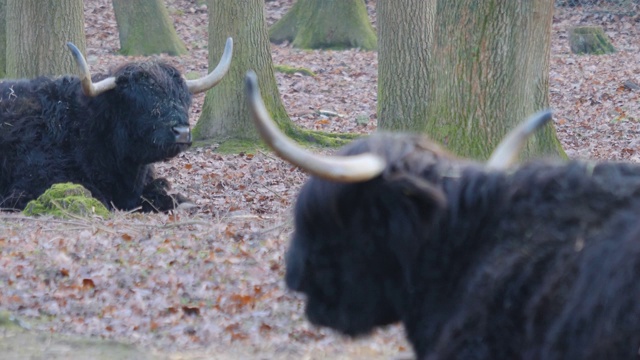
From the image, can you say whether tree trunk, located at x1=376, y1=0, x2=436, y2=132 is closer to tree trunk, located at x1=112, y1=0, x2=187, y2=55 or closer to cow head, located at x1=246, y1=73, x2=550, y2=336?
cow head, located at x1=246, y1=73, x2=550, y2=336

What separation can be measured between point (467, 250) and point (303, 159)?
85 cm

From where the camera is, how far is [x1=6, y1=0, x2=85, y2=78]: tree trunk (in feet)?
41.7

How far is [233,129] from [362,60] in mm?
8821

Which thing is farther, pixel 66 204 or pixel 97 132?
pixel 97 132

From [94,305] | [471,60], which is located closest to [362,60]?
[471,60]

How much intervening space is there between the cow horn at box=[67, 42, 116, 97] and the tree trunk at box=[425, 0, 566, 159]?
3.99 meters

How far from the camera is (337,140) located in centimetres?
1404

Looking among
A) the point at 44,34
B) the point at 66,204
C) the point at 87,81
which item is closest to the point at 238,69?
the point at 44,34

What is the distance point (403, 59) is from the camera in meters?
12.8

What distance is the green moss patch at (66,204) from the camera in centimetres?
956

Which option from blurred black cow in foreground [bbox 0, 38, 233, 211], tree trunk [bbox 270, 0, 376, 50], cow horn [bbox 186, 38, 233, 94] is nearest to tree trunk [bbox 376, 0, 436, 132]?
cow horn [bbox 186, 38, 233, 94]

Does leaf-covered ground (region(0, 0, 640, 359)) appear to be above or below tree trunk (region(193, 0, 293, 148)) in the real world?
below

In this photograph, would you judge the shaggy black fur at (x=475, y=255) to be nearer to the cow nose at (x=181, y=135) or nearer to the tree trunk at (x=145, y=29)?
the cow nose at (x=181, y=135)

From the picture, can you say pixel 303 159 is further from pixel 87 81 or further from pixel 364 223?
pixel 87 81
